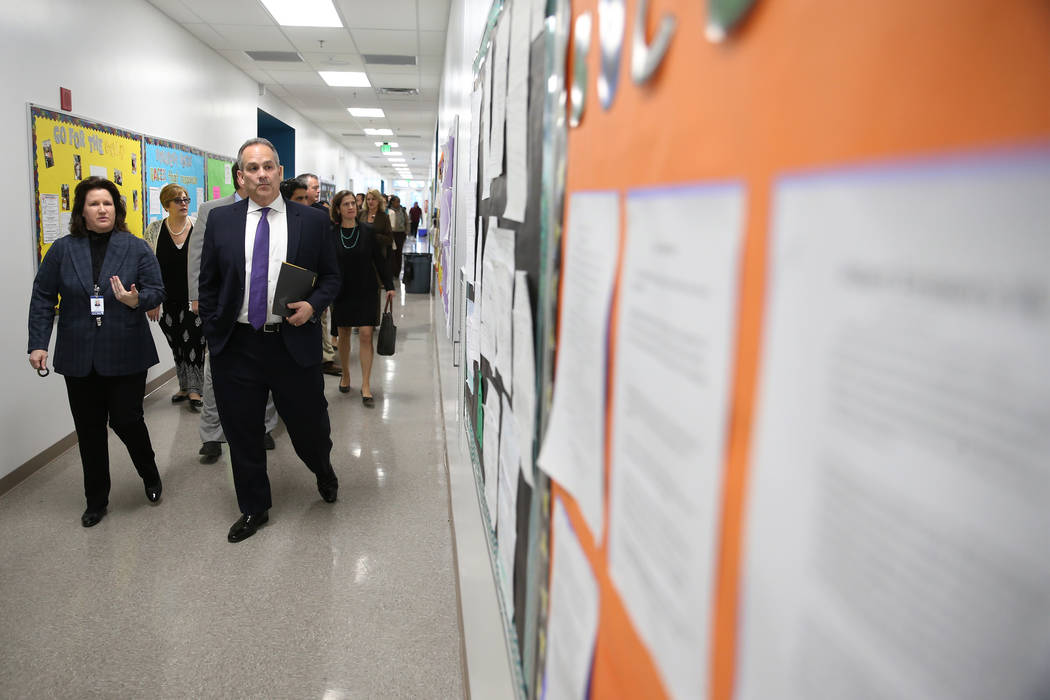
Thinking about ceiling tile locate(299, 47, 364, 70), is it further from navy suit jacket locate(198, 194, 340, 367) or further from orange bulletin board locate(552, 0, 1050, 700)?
orange bulletin board locate(552, 0, 1050, 700)

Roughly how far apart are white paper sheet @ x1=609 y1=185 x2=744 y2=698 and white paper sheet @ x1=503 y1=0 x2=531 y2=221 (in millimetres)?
599

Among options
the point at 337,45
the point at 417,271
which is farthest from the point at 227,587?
the point at 417,271

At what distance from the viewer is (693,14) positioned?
1.53 feet

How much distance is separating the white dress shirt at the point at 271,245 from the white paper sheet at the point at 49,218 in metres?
1.87

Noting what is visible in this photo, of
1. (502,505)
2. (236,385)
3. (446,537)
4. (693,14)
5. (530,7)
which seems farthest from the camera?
(446,537)

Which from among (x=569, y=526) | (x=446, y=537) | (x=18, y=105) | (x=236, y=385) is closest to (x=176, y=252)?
(x=18, y=105)

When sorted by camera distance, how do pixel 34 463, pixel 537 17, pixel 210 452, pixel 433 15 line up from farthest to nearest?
1. pixel 433 15
2. pixel 210 452
3. pixel 34 463
4. pixel 537 17

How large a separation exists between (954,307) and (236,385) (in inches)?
112

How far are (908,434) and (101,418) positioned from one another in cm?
337

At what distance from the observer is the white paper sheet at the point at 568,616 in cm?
76

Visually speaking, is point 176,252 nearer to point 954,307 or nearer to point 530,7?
point 530,7

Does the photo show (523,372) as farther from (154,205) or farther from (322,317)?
(154,205)

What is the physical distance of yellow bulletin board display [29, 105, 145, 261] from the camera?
3814 mm

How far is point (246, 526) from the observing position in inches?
117
